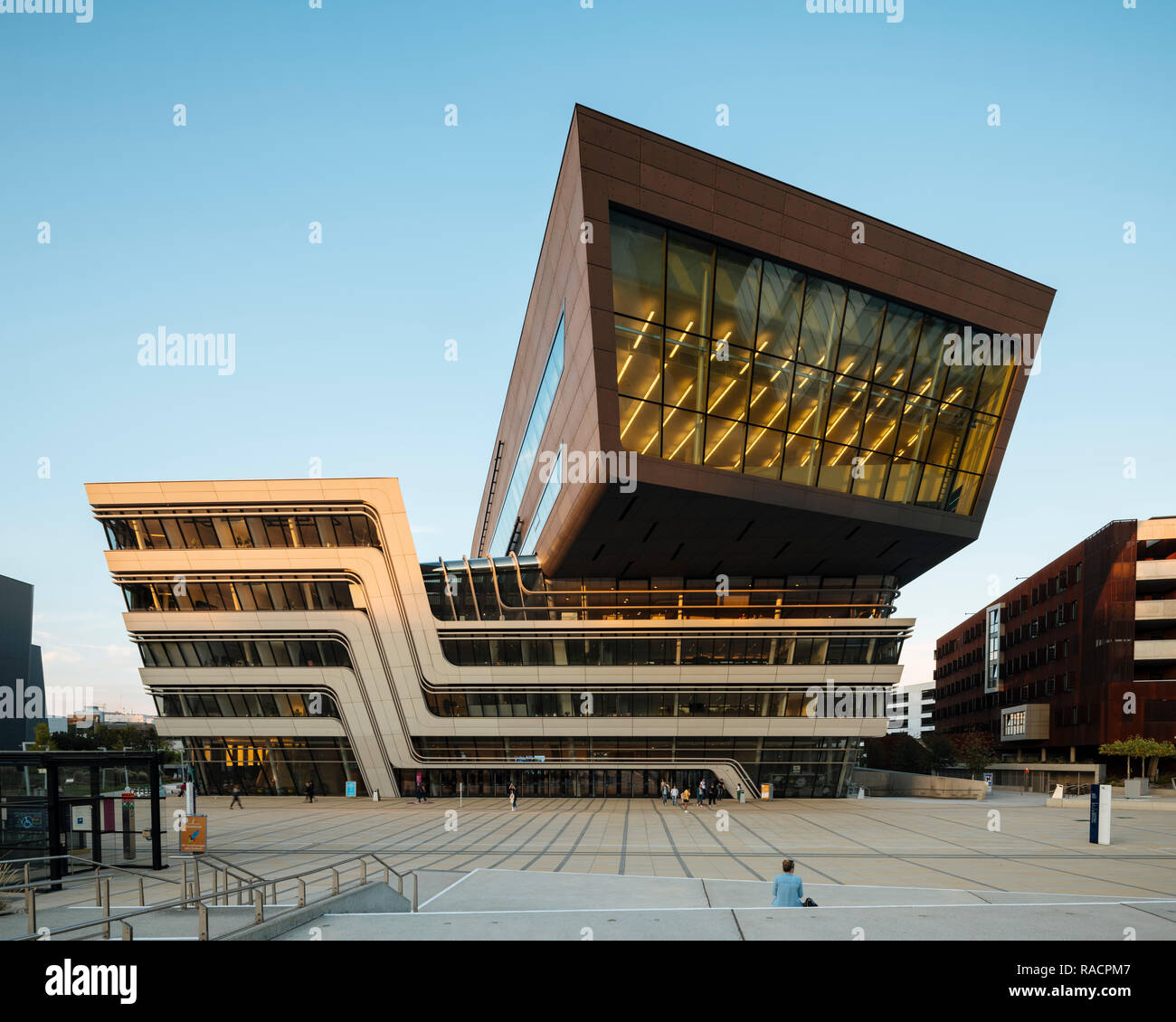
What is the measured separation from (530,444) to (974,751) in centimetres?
5185

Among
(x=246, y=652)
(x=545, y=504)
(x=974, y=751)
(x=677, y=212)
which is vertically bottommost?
(x=974, y=751)

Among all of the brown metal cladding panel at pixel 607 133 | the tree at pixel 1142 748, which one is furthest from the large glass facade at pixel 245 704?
the tree at pixel 1142 748

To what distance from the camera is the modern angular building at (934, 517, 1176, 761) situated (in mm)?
67875

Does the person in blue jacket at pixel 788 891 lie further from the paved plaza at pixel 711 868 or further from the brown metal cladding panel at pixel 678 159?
the brown metal cladding panel at pixel 678 159

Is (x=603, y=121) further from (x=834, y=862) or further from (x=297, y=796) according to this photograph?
(x=297, y=796)

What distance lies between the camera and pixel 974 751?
7569 centimetres

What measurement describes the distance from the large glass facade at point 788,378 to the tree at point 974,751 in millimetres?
38548

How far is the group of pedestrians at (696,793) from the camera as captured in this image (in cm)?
4487

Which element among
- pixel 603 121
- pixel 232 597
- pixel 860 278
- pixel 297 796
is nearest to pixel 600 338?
pixel 603 121

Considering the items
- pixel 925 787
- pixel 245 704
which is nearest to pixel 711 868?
pixel 245 704

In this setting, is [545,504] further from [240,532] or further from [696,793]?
[696,793]

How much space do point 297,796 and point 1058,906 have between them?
4781 cm

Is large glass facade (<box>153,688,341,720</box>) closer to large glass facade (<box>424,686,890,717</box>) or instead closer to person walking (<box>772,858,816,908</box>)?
large glass facade (<box>424,686,890,717</box>)

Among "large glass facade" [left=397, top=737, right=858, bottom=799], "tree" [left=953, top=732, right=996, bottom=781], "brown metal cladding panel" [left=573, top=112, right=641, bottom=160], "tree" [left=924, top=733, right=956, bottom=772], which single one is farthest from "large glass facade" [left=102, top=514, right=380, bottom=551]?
"tree" [left=924, top=733, right=956, bottom=772]
